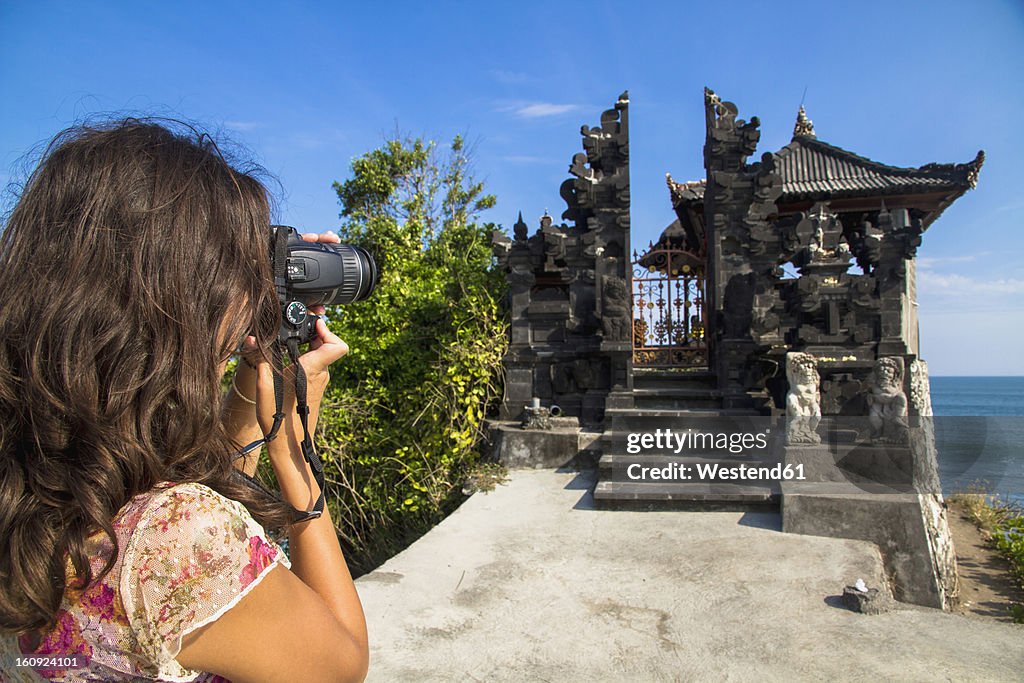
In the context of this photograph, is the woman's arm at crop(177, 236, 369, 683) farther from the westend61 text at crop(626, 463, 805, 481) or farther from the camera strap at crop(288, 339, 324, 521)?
the westend61 text at crop(626, 463, 805, 481)

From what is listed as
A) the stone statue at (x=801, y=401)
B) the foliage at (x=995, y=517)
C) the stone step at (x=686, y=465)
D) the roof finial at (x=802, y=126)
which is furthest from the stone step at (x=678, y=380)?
the roof finial at (x=802, y=126)

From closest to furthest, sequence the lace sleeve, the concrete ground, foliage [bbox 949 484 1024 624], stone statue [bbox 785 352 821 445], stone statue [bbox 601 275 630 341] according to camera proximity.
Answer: the lace sleeve → the concrete ground → stone statue [bbox 785 352 821 445] → foliage [bbox 949 484 1024 624] → stone statue [bbox 601 275 630 341]

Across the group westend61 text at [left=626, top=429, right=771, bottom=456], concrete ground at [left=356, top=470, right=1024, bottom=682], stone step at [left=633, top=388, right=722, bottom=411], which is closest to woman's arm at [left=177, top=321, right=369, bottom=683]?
concrete ground at [left=356, top=470, right=1024, bottom=682]

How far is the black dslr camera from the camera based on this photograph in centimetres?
110

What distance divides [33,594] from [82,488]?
139mm

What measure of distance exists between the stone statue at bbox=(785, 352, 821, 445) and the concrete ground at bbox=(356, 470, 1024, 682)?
2.59 feet

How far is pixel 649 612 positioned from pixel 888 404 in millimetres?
2725

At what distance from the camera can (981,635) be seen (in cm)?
285

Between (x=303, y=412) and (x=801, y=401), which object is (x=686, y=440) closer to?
(x=801, y=401)

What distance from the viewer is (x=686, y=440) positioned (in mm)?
5797

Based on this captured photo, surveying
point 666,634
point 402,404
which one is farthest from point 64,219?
point 402,404

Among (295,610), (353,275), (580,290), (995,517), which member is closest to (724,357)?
(580,290)

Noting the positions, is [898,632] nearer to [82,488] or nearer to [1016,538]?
[82,488]

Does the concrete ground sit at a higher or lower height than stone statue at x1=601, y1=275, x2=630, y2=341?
lower
